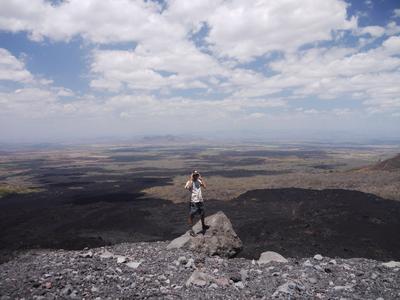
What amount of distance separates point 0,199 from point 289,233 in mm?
42011

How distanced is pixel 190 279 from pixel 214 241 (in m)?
4.19

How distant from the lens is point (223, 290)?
1114 centimetres

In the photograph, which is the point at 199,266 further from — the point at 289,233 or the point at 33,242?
the point at 33,242

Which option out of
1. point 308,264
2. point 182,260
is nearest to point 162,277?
point 182,260

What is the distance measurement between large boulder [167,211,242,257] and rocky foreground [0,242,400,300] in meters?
0.84

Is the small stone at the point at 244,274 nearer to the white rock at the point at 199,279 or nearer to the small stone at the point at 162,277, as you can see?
the white rock at the point at 199,279

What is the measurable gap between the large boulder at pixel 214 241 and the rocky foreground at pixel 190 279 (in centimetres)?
84

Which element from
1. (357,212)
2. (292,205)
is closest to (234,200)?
(292,205)

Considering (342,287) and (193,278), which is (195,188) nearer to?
(193,278)

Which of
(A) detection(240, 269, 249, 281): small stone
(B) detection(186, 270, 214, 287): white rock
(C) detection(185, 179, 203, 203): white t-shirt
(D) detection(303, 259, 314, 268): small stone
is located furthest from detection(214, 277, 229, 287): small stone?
(C) detection(185, 179, 203, 203): white t-shirt

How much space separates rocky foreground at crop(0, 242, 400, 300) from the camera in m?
10.5

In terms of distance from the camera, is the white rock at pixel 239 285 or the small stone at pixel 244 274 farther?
the small stone at pixel 244 274

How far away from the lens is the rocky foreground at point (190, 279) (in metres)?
10.5

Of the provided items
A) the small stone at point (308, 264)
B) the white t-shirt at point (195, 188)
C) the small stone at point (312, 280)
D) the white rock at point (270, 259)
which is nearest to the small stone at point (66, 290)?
the white t-shirt at point (195, 188)
